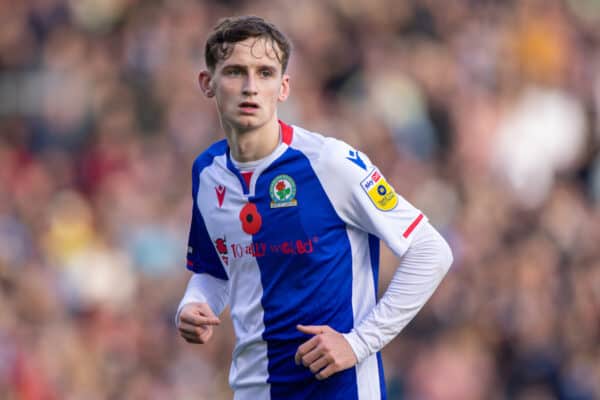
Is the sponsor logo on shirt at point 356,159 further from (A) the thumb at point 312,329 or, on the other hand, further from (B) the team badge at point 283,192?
(A) the thumb at point 312,329

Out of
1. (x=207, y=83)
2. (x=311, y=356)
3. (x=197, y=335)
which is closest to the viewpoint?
(x=311, y=356)

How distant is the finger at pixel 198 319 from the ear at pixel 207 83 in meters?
0.91

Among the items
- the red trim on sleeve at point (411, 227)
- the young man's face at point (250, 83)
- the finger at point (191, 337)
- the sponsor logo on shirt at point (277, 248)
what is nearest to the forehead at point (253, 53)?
the young man's face at point (250, 83)

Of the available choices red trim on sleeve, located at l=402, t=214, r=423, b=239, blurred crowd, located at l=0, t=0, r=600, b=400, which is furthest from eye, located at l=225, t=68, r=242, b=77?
blurred crowd, located at l=0, t=0, r=600, b=400

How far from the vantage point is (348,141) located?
11.8m

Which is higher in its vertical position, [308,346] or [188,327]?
[188,327]

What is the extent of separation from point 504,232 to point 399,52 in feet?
8.80

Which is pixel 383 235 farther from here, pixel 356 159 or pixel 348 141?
pixel 348 141

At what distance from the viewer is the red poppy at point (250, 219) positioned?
522cm

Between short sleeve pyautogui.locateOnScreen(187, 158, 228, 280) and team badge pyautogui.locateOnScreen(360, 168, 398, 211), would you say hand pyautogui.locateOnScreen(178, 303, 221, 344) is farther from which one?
team badge pyautogui.locateOnScreen(360, 168, 398, 211)

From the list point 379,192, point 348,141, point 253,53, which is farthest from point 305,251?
point 348,141

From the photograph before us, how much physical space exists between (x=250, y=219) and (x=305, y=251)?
0.95ft

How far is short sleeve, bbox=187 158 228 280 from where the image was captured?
18.1ft

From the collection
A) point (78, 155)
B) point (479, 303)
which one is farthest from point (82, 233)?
point (479, 303)
